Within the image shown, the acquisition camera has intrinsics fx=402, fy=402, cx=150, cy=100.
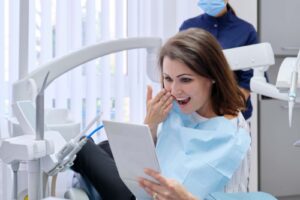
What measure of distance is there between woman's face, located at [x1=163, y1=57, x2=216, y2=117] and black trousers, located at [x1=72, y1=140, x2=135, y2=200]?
31cm

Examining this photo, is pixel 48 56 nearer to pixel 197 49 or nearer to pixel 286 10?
pixel 197 49

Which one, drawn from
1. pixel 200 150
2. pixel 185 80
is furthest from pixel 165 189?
pixel 185 80

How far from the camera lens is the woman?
3.57ft

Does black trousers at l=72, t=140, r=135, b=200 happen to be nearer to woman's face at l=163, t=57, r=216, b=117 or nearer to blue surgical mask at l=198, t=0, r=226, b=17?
woman's face at l=163, t=57, r=216, b=117

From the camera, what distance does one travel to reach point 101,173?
1.30 meters

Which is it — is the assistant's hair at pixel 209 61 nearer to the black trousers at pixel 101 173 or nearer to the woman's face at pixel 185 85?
the woman's face at pixel 185 85

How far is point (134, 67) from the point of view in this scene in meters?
2.34

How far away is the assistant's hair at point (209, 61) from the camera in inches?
45.9

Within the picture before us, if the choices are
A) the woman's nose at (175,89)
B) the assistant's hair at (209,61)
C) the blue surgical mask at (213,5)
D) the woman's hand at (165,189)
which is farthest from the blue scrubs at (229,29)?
the woman's hand at (165,189)

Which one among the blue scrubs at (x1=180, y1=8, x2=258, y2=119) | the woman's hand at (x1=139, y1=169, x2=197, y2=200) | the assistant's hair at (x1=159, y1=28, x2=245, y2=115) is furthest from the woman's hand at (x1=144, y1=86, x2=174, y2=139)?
the blue scrubs at (x1=180, y1=8, x2=258, y2=119)

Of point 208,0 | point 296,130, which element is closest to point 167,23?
point 208,0

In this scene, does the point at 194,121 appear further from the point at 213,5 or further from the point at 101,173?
the point at 213,5

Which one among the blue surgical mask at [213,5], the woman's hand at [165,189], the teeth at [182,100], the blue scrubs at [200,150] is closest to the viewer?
the woman's hand at [165,189]

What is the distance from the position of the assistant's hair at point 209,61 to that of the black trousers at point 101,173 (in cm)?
37
